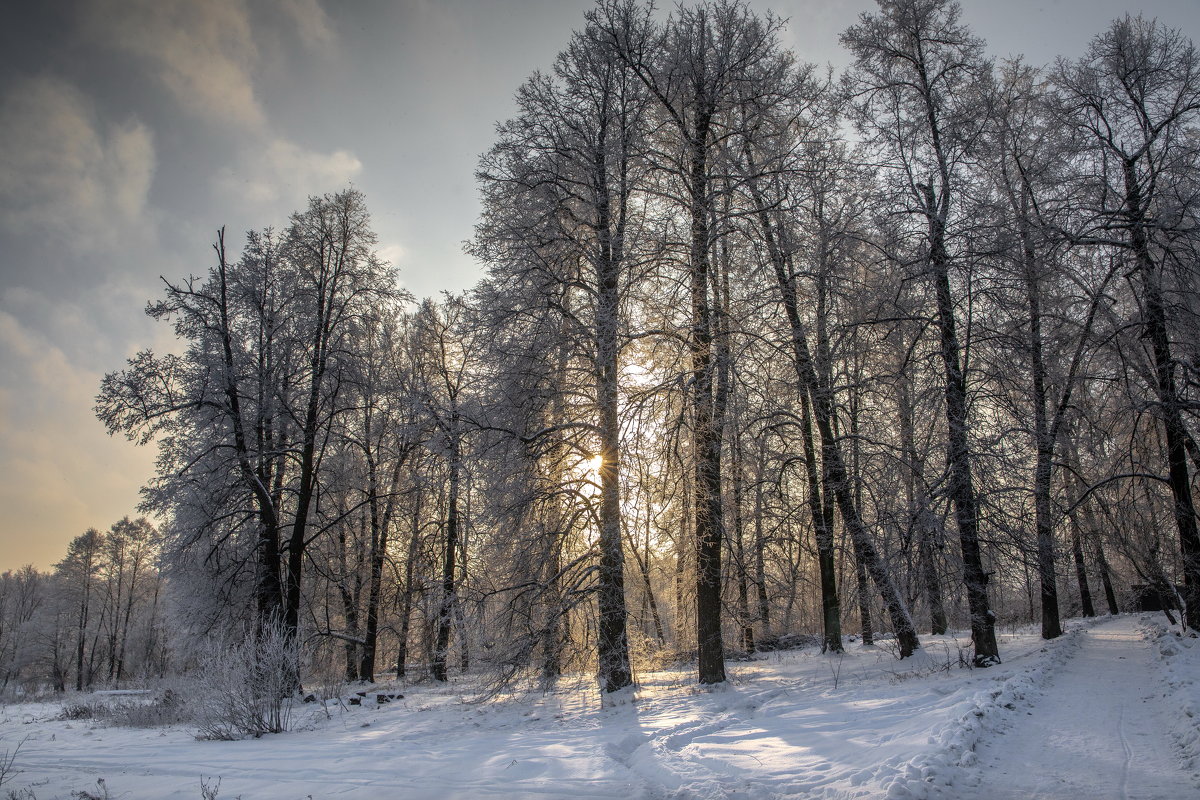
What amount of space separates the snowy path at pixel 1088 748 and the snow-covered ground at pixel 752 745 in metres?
0.02

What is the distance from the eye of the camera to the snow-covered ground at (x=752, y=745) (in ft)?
15.4

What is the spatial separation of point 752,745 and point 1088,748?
10.0 ft

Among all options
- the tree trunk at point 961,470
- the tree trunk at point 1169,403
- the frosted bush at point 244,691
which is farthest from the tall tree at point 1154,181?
the frosted bush at point 244,691

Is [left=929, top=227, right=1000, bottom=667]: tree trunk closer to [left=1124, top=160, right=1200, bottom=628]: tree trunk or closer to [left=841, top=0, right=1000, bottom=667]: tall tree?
[left=841, top=0, right=1000, bottom=667]: tall tree

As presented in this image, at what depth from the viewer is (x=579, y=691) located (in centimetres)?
1155

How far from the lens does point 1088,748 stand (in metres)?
5.29

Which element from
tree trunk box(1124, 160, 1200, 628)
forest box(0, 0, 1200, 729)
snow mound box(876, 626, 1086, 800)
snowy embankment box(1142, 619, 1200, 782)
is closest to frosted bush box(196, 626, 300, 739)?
forest box(0, 0, 1200, 729)

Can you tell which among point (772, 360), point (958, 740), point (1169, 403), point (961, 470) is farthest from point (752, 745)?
point (1169, 403)

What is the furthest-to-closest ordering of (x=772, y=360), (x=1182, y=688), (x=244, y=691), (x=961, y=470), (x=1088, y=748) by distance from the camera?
(x=772, y=360), (x=244, y=691), (x=961, y=470), (x=1182, y=688), (x=1088, y=748)

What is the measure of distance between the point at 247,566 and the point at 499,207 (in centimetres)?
1146

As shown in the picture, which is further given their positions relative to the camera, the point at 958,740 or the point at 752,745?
the point at 752,745

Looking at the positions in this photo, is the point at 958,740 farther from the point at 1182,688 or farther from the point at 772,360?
the point at 772,360

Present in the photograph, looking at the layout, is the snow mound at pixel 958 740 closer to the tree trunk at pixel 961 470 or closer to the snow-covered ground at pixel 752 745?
the snow-covered ground at pixel 752 745

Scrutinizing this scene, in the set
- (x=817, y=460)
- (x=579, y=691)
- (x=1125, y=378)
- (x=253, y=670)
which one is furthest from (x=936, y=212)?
(x=253, y=670)
